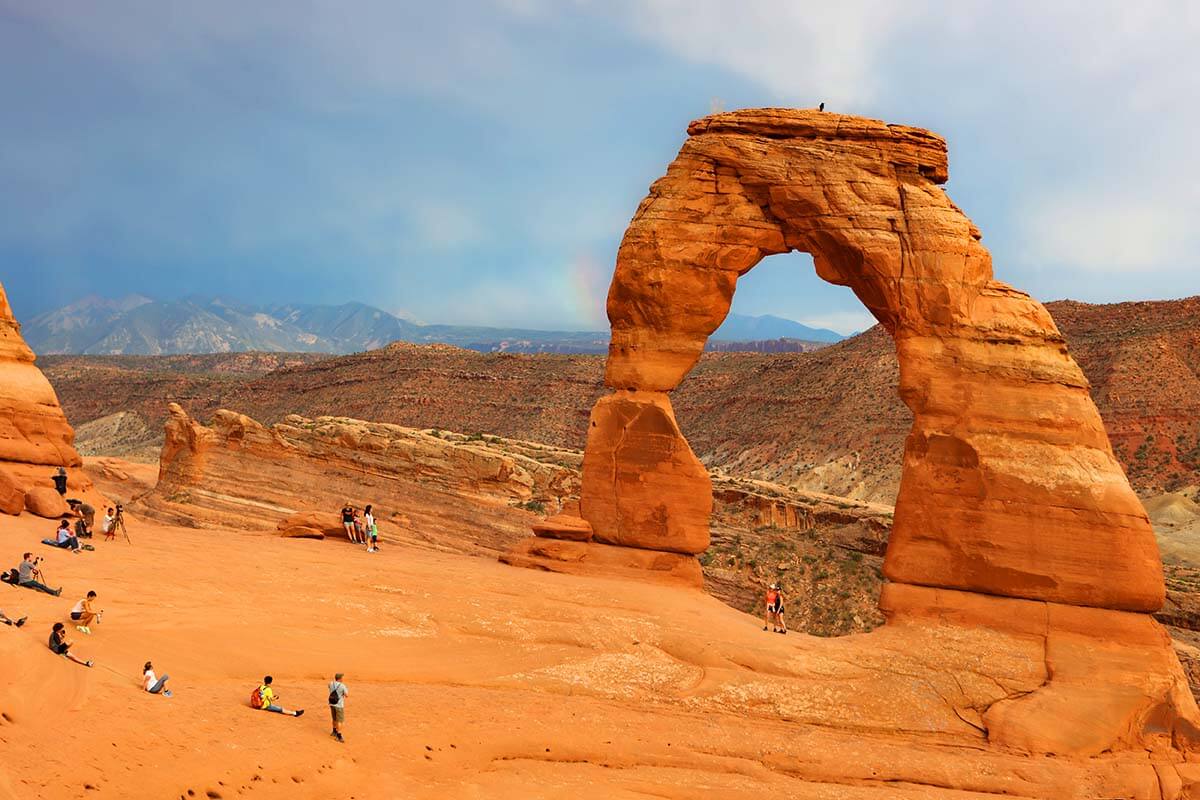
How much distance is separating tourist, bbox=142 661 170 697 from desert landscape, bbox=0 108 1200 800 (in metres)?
0.18

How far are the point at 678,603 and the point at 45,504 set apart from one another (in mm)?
16283

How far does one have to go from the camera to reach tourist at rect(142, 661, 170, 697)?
1204 cm

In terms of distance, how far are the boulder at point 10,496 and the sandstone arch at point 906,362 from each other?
14.1 metres

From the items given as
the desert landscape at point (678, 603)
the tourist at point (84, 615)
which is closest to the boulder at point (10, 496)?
the desert landscape at point (678, 603)

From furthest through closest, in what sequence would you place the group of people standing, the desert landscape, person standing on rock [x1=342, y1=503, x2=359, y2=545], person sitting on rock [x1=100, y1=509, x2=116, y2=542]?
person standing on rock [x1=342, y1=503, x2=359, y2=545] < the group of people standing < person sitting on rock [x1=100, y1=509, x2=116, y2=542] < the desert landscape

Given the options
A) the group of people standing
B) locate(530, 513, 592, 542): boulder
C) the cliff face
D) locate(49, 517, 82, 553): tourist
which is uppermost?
the cliff face

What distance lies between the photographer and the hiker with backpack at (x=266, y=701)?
1243 centimetres

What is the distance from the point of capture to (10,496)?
24.1 metres

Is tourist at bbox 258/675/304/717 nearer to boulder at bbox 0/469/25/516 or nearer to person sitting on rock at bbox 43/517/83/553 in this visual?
person sitting on rock at bbox 43/517/83/553

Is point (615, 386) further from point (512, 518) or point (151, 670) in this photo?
point (151, 670)

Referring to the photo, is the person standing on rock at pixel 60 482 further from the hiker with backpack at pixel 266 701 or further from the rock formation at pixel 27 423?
the hiker with backpack at pixel 266 701

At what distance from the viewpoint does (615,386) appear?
23.8 meters

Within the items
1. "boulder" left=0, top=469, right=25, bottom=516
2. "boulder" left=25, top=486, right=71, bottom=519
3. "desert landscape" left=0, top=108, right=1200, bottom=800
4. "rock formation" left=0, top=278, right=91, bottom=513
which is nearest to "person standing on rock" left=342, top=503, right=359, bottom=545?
"desert landscape" left=0, top=108, right=1200, bottom=800

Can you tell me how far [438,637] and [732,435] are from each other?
6112 centimetres
